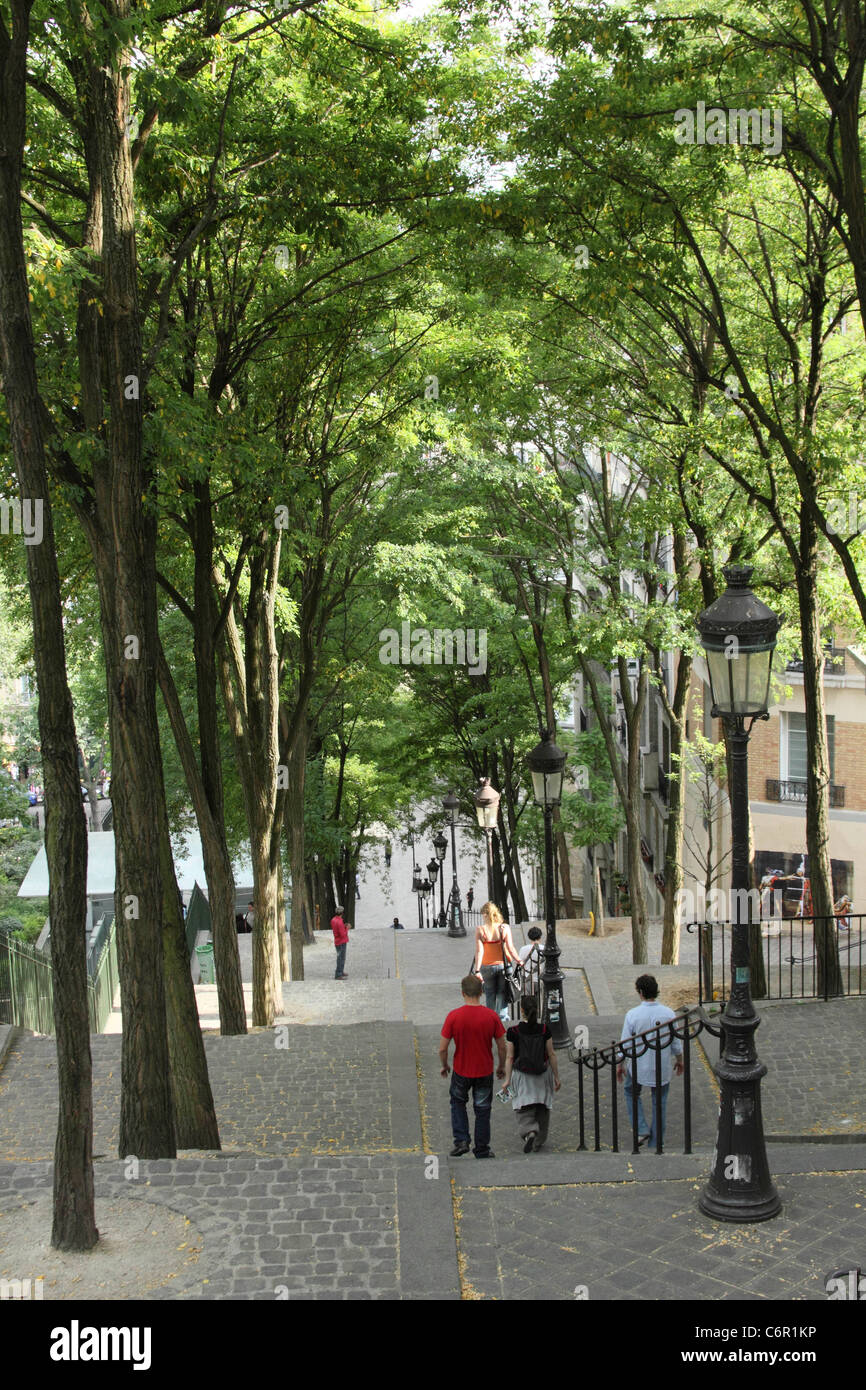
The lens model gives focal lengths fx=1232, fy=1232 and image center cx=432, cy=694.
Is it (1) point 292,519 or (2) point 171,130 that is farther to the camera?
(1) point 292,519

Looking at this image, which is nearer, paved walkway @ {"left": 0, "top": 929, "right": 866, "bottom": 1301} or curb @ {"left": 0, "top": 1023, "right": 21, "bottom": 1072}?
paved walkway @ {"left": 0, "top": 929, "right": 866, "bottom": 1301}

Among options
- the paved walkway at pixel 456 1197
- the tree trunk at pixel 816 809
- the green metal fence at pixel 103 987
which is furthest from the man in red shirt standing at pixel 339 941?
the tree trunk at pixel 816 809

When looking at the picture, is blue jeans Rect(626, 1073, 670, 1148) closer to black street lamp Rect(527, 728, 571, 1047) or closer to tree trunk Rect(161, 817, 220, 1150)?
black street lamp Rect(527, 728, 571, 1047)

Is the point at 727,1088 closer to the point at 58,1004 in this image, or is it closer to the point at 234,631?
the point at 58,1004

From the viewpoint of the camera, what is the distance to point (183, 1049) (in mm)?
10586

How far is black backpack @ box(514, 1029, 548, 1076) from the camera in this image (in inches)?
373

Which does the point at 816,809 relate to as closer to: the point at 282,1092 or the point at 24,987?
the point at 282,1092

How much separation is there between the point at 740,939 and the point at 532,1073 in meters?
2.45

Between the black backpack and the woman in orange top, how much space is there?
3949mm

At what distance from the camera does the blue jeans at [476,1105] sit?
923cm

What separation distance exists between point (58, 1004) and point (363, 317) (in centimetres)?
988

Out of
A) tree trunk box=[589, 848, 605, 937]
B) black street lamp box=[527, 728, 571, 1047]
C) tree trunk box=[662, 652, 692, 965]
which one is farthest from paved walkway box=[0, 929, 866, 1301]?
tree trunk box=[589, 848, 605, 937]

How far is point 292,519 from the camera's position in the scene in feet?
60.5

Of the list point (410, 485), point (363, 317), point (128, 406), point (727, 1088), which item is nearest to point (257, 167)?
point (363, 317)
